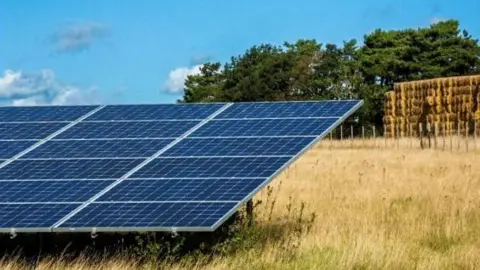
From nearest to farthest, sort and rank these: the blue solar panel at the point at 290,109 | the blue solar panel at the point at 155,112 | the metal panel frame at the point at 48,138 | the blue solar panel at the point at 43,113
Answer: the metal panel frame at the point at 48,138
the blue solar panel at the point at 290,109
the blue solar panel at the point at 155,112
the blue solar panel at the point at 43,113

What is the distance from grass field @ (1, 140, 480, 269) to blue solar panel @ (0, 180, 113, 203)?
32.2 inches

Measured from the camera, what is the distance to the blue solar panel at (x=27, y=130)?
1472 centimetres

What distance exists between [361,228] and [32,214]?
5099mm

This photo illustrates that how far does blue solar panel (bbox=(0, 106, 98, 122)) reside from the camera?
1571 centimetres

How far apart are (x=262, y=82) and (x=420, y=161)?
5282cm

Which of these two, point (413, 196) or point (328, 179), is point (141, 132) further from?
point (328, 179)

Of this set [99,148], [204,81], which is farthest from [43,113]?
[204,81]

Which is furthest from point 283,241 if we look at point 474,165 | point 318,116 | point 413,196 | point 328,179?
point 474,165

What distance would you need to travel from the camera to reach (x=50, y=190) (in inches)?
490

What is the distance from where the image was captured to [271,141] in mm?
13242

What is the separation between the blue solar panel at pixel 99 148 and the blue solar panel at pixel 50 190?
0.97 metres

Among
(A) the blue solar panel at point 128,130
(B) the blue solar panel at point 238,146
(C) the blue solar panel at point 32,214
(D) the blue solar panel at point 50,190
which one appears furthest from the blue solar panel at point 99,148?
(C) the blue solar panel at point 32,214

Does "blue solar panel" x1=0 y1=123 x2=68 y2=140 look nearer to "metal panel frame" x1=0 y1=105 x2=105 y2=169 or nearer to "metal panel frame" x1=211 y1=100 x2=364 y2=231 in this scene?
"metal panel frame" x1=0 y1=105 x2=105 y2=169

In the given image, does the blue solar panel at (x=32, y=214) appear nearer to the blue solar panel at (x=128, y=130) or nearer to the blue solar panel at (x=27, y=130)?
the blue solar panel at (x=128, y=130)
